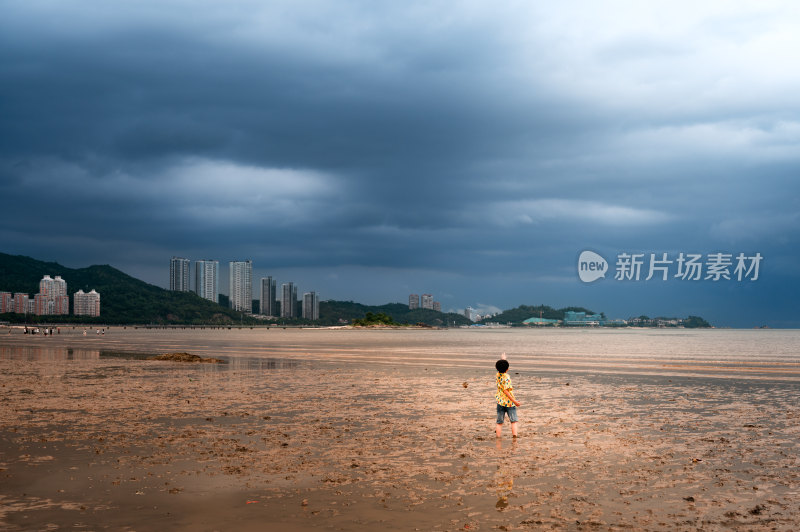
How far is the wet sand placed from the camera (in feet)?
32.6

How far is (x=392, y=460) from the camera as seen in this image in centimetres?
1403

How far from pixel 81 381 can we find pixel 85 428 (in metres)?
16.1

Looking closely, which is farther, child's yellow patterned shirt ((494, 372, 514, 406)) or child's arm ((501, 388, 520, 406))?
child's yellow patterned shirt ((494, 372, 514, 406))

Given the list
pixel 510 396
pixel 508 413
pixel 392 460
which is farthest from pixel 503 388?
pixel 392 460

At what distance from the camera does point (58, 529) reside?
912cm

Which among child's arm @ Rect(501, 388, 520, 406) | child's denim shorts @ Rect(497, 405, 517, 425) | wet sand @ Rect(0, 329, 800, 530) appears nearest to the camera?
wet sand @ Rect(0, 329, 800, 530)

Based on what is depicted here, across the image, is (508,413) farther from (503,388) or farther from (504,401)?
(503,388)

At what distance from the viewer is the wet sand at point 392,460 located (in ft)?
32.6

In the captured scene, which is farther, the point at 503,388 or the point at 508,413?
the point at 503,388

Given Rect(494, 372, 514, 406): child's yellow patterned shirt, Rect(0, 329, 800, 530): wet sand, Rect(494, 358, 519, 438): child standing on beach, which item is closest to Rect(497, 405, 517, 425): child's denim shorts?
Rect(494, 358, 519, 438): child standing on beach

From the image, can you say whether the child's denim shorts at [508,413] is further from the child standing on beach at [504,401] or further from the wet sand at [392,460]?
the wet sand at [392,460]

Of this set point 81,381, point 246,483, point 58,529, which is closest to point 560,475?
point 246,483

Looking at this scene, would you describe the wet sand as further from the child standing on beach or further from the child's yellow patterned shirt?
the child's yellow patterned shirt

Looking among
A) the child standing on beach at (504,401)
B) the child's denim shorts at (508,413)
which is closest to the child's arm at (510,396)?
the child standing on beach at (504,401)
